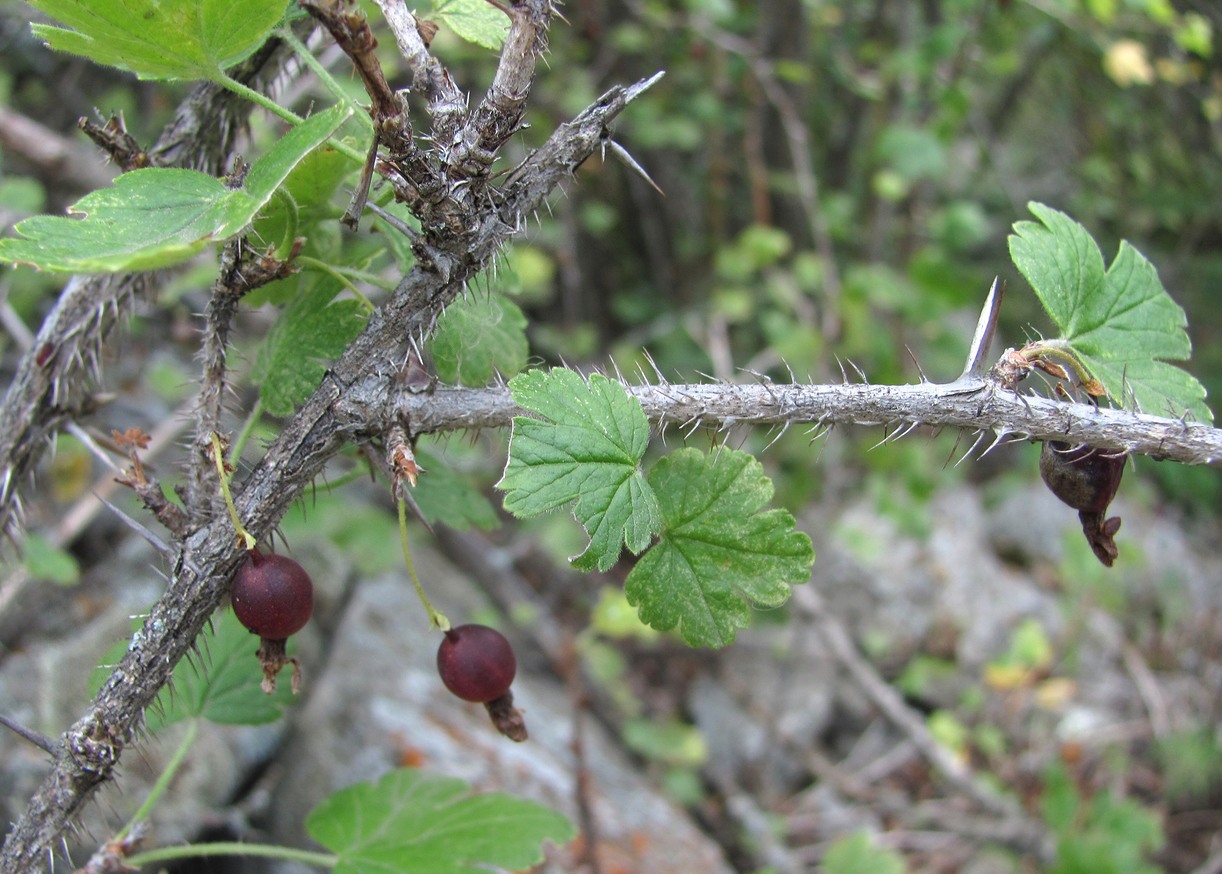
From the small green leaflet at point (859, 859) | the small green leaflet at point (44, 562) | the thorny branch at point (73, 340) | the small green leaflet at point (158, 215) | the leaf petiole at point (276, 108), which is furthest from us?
the small green leaflet at point (859, 859)

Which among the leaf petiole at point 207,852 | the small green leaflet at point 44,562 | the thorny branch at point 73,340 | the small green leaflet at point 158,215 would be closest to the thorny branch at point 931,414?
the small green leaflet at point 158,215

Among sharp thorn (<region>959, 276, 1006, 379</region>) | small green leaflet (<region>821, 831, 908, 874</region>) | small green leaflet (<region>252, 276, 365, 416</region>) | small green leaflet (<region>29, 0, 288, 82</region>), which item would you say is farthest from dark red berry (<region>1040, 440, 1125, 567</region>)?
small green leaflet (<region>821, 831, 908, 874</region>)

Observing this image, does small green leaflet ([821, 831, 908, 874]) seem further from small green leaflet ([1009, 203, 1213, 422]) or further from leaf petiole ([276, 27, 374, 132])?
leaf petiole ([276, 27, 374, 132])

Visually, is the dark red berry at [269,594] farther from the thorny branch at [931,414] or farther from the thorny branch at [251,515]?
the thorny branch at [931,414]

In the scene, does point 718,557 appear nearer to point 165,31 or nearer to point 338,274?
point 338,274

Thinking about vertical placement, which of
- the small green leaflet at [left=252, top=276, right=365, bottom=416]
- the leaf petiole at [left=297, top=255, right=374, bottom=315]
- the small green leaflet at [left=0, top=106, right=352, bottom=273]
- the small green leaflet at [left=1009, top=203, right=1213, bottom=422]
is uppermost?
the small green leaflet at [left=0, top=106, right=352, bottom=273]

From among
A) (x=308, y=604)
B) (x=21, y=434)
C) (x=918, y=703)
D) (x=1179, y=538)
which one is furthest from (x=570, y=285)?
(x=1179, y=538)
